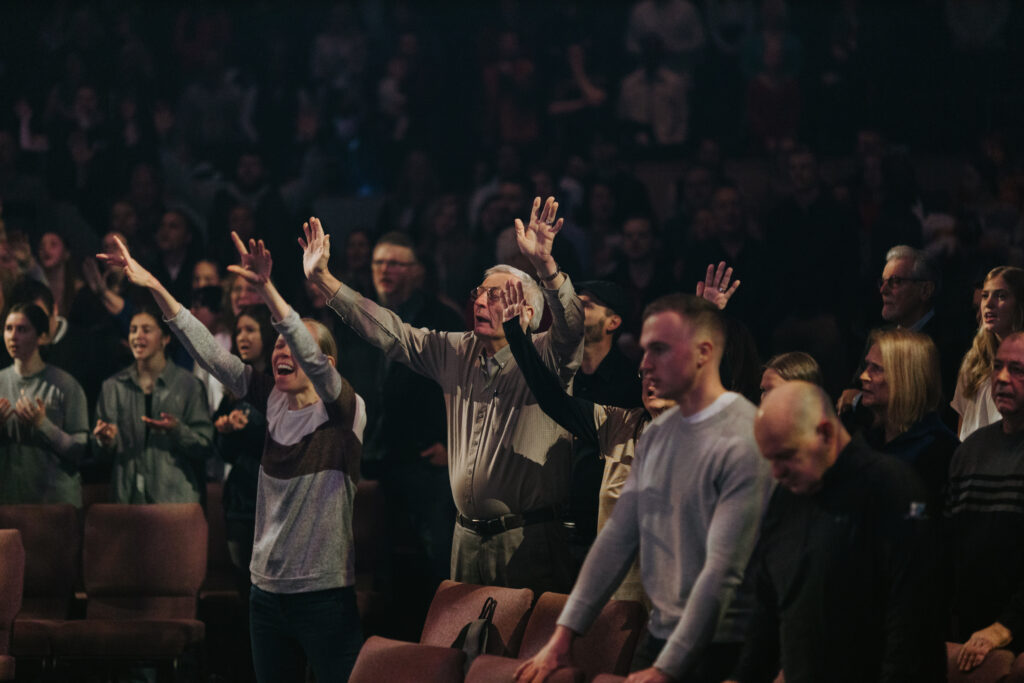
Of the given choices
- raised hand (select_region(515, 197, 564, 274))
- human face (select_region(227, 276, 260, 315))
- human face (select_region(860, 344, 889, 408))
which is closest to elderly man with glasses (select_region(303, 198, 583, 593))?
raised hand (select_region(515, 197, 564, 274))

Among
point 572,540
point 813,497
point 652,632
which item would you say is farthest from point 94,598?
point 813,497

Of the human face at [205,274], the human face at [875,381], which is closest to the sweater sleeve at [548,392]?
the human face at [875,381]

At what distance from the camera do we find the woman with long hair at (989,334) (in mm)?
4496

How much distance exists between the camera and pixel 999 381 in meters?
3.78

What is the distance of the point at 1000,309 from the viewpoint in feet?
14.8

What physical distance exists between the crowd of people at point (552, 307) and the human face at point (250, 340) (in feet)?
0.04

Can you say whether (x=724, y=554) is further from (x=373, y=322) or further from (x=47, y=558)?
(x=47, y=558)

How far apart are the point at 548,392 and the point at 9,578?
7.13 feet

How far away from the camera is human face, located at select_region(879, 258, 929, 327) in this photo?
5023 mm

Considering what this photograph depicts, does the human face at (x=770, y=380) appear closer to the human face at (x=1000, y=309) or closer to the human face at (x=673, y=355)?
the human face at (x=1000, y=309)

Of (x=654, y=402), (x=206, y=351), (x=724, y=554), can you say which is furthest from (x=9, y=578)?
(x=724, y=554)

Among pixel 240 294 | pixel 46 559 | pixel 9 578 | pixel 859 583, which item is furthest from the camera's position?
pixel 240 294

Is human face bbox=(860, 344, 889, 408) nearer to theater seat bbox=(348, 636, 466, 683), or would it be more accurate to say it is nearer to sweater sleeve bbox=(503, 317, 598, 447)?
sweater sleeve bbox=(503, 317, 598, 447)

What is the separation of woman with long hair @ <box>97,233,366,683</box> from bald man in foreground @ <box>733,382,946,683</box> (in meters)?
1.68
